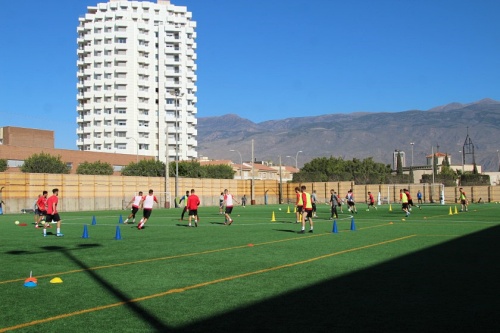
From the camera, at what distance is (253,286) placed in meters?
11.6

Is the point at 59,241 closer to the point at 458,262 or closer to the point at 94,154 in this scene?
the point at 458,262

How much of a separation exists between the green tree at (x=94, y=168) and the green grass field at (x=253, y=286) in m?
70.9

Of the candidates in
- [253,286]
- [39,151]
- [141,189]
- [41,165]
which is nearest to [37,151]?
[39,151]

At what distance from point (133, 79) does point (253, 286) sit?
382 ft

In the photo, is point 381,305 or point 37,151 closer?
point 381,305

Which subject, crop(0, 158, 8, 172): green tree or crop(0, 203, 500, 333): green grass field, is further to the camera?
crop(0, 158, 8, 172): green tree

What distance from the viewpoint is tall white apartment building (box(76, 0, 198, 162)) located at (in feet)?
407

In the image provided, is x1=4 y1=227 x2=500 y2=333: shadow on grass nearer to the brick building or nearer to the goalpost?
the goalpost

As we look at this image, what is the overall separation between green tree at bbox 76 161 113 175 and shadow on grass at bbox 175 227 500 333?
79786 mm

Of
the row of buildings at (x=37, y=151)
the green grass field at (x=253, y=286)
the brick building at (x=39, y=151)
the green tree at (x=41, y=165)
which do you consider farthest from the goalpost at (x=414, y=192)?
the green grass field at (x=253, y=286)

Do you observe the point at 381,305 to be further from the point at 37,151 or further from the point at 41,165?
the point at 37,151

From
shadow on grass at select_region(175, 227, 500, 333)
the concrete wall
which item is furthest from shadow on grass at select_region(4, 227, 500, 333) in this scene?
the concrete wall

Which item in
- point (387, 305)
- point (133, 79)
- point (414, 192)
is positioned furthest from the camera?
point (133, 79)

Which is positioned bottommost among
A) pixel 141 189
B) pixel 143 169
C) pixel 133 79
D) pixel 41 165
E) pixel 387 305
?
pixel 387 305
